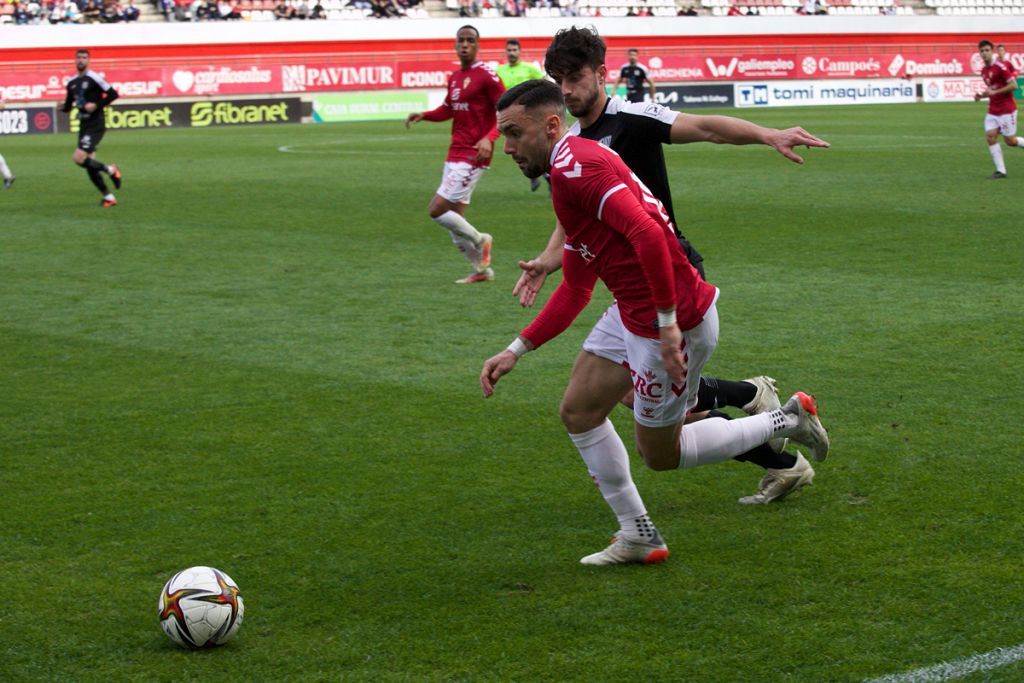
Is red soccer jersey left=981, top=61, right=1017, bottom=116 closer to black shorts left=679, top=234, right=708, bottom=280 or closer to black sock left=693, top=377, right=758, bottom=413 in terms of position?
black sock left=693, top=377, right=758, bottom=413

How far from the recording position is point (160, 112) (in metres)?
39.1

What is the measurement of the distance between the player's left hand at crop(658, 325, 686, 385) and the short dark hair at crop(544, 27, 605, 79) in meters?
1.21

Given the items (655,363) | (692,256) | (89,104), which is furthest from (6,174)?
(655,363)

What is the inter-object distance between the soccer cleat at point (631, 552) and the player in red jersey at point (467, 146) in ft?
23.8

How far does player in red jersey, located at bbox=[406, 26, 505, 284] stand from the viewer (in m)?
12.4

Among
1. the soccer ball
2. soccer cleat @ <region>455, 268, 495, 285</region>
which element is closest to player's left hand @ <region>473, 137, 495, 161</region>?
soccer cleat @ <region>455, 268, 495, 285</region>

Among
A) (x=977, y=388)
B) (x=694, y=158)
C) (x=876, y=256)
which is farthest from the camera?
(x=694, y=158)

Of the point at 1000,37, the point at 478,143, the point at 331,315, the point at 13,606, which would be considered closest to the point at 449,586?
the point at 13,606

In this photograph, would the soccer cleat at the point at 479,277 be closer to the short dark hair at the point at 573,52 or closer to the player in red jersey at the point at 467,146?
the player in red jersey at the point at 467,146

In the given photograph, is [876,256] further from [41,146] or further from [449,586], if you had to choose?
[41,146]

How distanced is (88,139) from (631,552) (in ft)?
54.4

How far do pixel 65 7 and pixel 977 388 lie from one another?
4307 centimetres

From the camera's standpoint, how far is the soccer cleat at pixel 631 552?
508cm

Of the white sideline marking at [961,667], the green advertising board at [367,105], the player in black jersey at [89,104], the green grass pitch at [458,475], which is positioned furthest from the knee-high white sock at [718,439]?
the green advertising board at [367,105]
